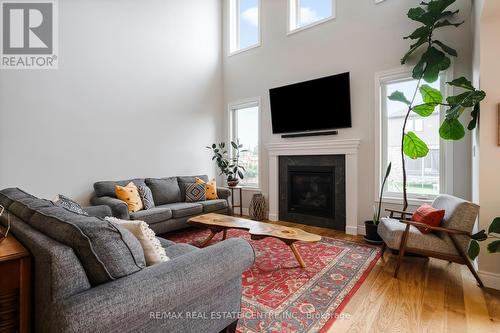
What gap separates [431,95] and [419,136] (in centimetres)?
81

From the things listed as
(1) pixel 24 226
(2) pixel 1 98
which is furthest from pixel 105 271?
(2) pixel 1 98

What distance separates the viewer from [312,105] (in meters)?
4.27

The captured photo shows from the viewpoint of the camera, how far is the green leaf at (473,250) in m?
2.17

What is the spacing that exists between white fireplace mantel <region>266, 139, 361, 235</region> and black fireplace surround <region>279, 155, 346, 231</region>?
0.08 metres

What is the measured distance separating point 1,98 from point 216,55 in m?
3.76

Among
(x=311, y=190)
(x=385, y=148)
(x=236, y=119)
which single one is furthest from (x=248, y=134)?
(x=385, y=148)

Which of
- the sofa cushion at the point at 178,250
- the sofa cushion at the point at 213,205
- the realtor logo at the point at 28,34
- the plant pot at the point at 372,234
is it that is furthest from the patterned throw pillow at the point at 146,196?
the plant pot at the point at 372,234

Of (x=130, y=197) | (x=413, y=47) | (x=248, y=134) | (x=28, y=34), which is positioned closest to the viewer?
(x=413, y=47)

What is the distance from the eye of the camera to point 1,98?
3053mm

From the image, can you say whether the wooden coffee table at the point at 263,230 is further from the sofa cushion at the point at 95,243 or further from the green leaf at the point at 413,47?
the green leaf at the point at 413,47

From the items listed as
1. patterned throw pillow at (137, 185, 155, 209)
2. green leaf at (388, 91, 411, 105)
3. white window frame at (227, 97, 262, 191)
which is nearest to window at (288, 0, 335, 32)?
white window frame at (227, 97, 262, 191)

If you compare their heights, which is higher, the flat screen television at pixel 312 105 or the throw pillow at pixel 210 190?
the flat screen television at pixel 312 105

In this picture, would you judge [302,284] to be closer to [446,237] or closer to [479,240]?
[446,237]

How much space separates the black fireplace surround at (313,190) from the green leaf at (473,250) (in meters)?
1.78
